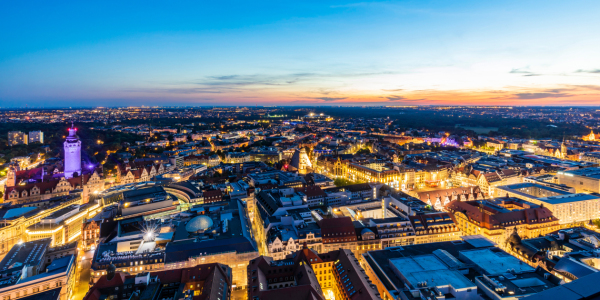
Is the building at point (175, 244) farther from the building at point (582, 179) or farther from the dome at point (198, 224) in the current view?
the building at point (582, 179)

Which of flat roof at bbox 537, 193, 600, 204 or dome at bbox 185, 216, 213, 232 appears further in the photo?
flat roof at bbox 537, 193, 600, 204

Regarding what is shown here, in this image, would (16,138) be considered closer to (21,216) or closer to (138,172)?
(138,172)

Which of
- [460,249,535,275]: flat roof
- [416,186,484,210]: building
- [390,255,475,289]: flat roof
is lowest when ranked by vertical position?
[390,255,475,289]: flat roof

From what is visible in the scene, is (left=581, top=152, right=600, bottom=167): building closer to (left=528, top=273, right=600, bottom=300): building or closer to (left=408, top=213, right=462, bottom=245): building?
(left=408, top=213, right=462, bottom=245): building

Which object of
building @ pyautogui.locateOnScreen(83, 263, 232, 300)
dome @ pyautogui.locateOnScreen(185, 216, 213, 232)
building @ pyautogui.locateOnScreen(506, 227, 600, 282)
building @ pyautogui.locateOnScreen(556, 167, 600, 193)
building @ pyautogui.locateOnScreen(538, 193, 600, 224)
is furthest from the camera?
building @ pyautogui.locateOnScreen(556, 167, 600, 193)

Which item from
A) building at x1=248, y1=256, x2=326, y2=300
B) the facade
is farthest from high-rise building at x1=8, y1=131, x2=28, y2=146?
building at x1=248, y1=256, x2=326, y2=300
